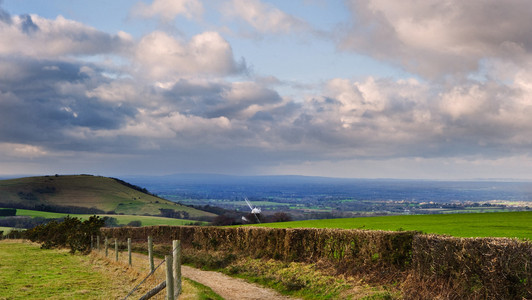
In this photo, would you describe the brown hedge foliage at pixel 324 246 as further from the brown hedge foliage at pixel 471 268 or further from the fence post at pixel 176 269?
the fence post at pixel 176 269

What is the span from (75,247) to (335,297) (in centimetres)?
3249

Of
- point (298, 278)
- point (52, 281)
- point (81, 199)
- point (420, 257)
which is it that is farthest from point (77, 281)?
point (81, 199)

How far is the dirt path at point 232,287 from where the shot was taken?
17500 mm

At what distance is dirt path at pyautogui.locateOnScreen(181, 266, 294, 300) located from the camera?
17.5 metres

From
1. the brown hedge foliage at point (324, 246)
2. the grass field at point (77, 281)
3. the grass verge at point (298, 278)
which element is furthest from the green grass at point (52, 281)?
the brown hedge foliage at point (324, 246)

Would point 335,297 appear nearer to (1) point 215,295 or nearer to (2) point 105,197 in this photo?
(1) point 215,295

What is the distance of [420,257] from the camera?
14.6 meters

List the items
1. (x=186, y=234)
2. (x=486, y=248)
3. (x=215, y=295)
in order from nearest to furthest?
(x=486, y=248)
(x=215, y=295)
(x=186, y=234)

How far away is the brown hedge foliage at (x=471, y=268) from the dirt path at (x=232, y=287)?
5.61m

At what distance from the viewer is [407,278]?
14969 mm

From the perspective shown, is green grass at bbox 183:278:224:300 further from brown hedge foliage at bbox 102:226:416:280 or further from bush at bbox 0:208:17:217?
bush at bbox 0:208:17:217

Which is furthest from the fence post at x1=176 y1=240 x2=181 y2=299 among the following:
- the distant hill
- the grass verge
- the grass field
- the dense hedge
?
the distant hill

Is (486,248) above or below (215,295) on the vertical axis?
above

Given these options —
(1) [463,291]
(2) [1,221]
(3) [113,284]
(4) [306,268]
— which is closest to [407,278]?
(1) [463,291]
